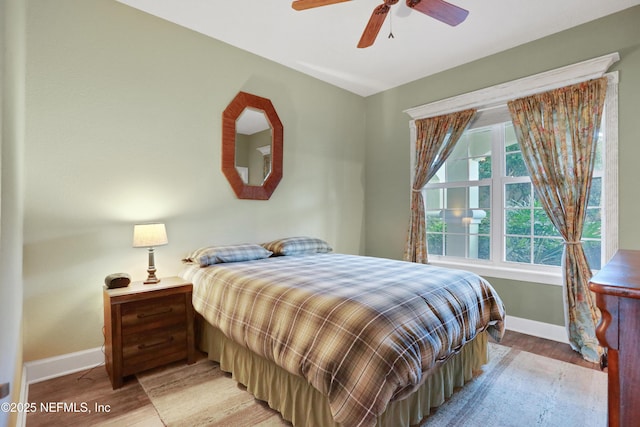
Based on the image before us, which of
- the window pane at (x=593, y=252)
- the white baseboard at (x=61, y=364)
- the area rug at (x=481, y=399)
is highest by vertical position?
the window pane at (x=593, y=252)

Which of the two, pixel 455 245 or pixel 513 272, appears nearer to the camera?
pixel 513 272

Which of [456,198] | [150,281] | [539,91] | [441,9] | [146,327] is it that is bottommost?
[146,327]

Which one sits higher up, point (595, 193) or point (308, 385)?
point (595, 193)

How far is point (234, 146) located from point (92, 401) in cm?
237

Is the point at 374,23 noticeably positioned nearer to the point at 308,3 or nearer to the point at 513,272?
the point at 308,3

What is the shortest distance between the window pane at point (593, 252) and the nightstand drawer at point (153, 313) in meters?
3.56

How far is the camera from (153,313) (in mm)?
2291

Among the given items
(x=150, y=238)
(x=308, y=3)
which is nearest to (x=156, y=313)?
(x=150, y=238)

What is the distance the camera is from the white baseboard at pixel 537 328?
292 centimetres

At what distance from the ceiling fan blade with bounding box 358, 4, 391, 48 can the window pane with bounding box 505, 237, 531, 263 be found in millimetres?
2523

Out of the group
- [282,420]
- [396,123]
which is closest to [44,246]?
[282,420]

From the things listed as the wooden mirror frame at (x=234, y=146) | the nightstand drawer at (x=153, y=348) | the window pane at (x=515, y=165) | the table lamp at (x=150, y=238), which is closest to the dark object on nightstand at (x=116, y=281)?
the table lamp at (x=150, y=238)

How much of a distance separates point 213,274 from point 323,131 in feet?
8.16

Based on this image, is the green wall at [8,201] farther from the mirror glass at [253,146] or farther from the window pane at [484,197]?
the window pane at [484,197]
